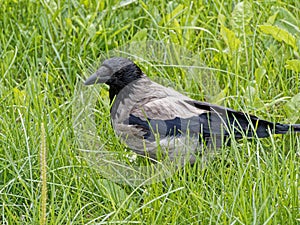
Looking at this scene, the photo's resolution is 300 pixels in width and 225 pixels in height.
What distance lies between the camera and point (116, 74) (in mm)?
3611

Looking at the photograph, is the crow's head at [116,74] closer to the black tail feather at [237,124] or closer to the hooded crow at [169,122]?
the hooded crow at [169,122]

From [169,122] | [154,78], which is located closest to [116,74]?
[169,122]

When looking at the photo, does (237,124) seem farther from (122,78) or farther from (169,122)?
(122,78)

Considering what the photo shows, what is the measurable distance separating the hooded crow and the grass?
0.30ft

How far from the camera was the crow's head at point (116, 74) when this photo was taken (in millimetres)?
3574

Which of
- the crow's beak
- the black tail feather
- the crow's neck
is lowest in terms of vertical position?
the black tail feather

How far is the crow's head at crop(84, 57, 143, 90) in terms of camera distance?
11.7 ft

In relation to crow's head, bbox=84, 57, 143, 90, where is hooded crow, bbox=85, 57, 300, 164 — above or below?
below

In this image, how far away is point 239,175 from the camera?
304cm

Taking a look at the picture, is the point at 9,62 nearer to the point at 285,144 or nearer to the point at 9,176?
the point at 9,176

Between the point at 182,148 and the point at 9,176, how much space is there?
0.83 meters

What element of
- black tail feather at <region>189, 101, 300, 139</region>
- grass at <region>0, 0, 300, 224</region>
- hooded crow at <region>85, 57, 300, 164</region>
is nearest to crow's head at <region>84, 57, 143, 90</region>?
hooded crow at <region>85, 57, 300, 164</region>

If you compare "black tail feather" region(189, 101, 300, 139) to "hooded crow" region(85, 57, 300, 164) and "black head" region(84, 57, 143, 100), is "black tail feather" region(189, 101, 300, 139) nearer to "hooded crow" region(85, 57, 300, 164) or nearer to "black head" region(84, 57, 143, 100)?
"hooded crow" region(85, 57, 300, 164)

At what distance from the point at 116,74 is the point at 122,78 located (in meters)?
0.05
